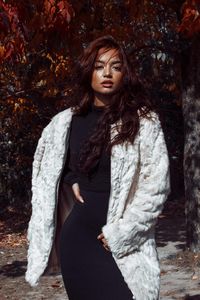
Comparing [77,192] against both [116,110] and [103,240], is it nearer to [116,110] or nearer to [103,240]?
[103,240]

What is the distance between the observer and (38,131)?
12.8 meters

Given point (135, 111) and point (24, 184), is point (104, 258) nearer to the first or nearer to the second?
point (135, 111)

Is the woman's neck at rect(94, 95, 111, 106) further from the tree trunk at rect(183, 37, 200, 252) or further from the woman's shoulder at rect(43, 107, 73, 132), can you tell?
the tree trunk at rect(183, 37, 200, 252)

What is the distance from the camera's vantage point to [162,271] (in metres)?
7.51

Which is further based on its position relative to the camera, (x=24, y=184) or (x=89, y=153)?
(x=24, y=184)

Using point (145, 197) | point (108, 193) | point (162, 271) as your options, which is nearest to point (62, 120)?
point (108, 193)

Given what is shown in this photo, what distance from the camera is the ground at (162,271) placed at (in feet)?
22.1

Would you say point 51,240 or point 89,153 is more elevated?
point 89,153

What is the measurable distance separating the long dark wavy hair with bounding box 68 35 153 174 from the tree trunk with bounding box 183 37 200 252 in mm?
4531

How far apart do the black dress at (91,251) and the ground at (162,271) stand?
3.05 m

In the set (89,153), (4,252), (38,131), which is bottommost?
(4,252)

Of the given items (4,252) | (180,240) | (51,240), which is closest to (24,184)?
(4,252)

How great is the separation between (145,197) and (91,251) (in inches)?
13.8

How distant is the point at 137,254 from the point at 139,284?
14cm
